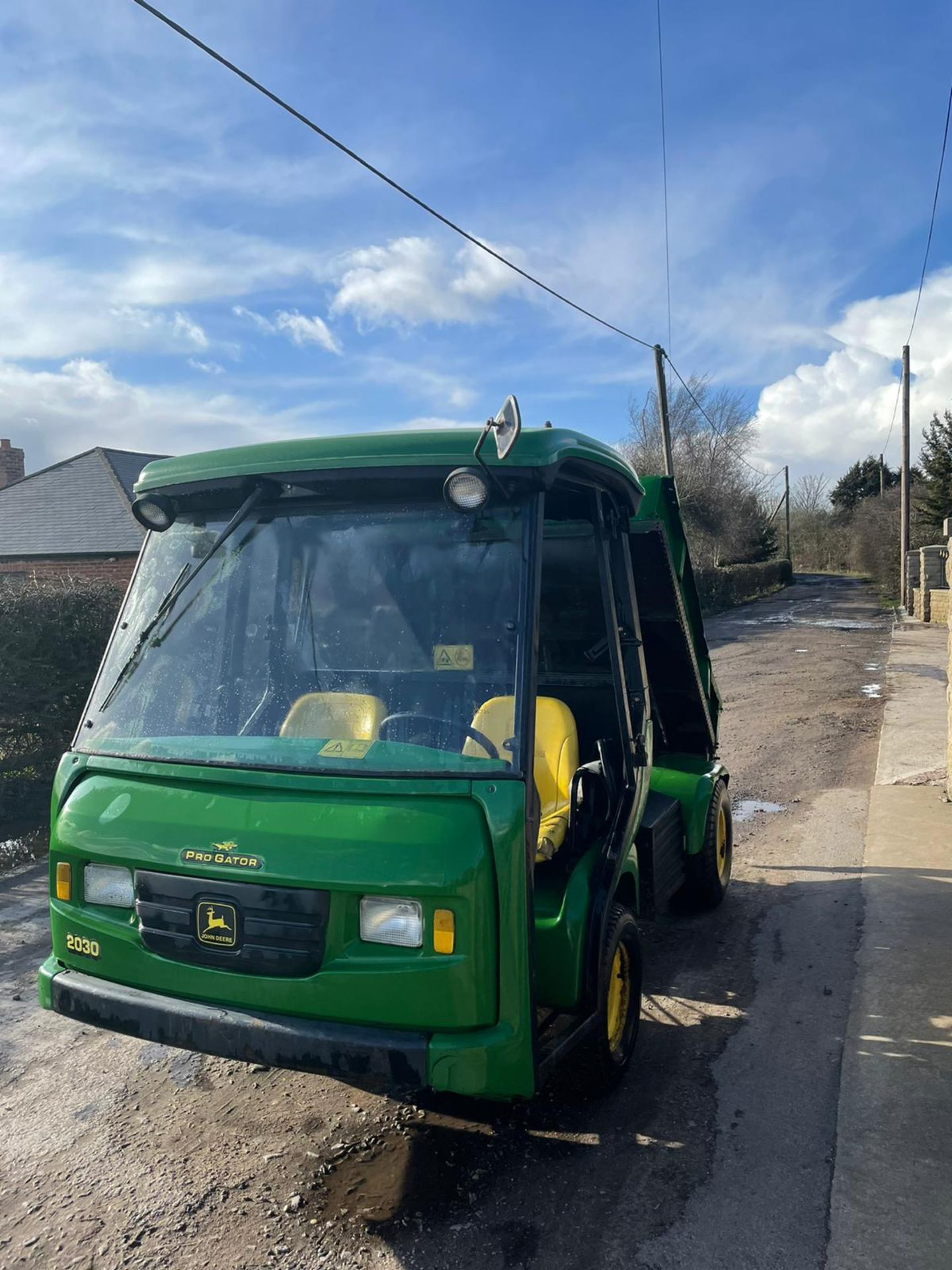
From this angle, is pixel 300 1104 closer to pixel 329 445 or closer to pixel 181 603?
pixel 181 603

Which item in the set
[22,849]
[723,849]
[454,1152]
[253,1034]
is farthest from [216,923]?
[22,849]

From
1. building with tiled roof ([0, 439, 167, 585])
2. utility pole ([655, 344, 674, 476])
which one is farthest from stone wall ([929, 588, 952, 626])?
building with tiled roof ([0, 439, 167, 585])

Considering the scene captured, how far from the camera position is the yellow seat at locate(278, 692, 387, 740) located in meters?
2.98

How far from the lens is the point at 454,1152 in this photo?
3172 millimetres

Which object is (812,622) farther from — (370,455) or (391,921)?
(391,921)

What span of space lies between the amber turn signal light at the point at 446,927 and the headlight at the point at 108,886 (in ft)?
3.23

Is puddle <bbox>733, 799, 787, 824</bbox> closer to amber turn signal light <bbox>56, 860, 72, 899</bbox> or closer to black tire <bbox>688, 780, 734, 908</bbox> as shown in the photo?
black tire <bbox>688, 780, 734, 908</bbox>

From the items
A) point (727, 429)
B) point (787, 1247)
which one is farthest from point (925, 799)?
point (727, 429)

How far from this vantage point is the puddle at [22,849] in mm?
6559

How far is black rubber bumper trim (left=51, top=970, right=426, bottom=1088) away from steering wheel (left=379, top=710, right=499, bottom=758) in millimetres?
805

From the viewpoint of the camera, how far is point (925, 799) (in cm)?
755

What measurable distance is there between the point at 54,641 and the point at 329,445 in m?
5.43

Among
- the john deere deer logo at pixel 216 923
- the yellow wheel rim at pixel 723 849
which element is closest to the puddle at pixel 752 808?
the yellow wheel rim at pixel 723 849

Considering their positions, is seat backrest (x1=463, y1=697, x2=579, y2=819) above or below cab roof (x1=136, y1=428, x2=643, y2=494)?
below
